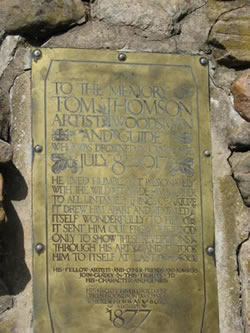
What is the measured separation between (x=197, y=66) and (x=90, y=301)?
0.82 meters

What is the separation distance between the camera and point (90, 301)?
87.0 inches

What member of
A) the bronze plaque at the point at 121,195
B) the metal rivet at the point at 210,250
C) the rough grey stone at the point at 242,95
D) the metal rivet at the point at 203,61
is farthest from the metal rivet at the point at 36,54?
the metal rivet at the point at 210,250

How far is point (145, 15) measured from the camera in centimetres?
242

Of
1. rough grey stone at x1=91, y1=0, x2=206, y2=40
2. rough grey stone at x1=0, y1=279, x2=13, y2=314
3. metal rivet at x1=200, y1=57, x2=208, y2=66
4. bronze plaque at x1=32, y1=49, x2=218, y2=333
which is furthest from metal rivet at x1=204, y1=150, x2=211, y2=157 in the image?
rough grey stone at x1=0, y1=279, x2=13, y2=314

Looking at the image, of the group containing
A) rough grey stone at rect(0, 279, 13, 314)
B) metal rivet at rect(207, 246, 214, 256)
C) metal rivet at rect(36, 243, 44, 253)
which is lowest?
rough grey stone at rect(0, 279, 13, 314)

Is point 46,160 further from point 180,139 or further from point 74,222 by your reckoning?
point 180,139

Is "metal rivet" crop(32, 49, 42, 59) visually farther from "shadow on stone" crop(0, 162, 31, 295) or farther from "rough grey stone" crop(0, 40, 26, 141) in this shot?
"shadow on stone" crop(0, 162, 31, 295)

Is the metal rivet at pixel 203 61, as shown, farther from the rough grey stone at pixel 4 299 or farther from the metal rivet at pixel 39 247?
Answer: the rough grey stone at pixel 4 299

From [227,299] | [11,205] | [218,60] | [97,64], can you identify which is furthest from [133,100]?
[227,299]

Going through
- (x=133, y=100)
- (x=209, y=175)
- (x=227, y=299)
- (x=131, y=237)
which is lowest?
(x=227, y=299)

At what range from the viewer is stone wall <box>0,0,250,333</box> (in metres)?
2.23

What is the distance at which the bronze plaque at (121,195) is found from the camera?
222 cm

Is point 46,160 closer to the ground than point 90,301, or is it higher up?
higher up

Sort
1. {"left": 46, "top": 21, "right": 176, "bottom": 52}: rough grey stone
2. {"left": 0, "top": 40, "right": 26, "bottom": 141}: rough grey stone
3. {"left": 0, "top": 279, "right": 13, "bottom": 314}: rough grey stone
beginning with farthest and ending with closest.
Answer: {"left": 46, "top": 21, "right": 176, "bottom": 52}: rough grey stone, {"left": 0, "top": 40, "right": 26, "bottom": 141}: rough grey stone, {"left": 0, "top": 279, "right": 13, "bottom": 314}: rough grey stone
